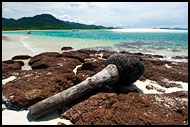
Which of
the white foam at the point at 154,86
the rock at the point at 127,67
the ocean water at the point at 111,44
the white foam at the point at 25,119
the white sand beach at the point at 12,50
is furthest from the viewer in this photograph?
the ocean water at the point at 111,44

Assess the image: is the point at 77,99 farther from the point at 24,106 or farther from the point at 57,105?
the point at 24,106

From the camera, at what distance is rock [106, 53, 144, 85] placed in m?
4.35

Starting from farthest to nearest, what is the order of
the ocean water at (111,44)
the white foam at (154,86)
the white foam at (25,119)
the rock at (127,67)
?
the ocean water at (111,44), the white foam at (154,86), the rock at (127,67), the white foam at (25,119)

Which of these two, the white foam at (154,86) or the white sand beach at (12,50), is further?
the white sand beach at (12,50)

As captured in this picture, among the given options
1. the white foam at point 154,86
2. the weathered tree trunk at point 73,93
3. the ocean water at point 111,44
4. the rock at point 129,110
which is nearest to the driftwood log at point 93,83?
the weathered tree trunk at point 73,93

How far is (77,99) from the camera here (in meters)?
3.65

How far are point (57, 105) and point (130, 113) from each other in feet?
5.81

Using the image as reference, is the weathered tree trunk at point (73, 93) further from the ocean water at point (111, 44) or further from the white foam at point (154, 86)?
the ocean water at point (111, 44)

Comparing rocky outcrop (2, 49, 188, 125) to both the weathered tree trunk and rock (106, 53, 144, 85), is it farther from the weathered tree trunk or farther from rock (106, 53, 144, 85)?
rock (106, 53, 144, 85)

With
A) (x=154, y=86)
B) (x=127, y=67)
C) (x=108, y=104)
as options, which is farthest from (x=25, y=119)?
(x=154, y=86)

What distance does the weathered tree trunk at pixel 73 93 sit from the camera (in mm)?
3188

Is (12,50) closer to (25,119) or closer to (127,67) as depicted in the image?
(25,119)

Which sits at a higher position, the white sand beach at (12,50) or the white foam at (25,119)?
the white sand beach at (12,50)

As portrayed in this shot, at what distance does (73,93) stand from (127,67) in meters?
1.93
